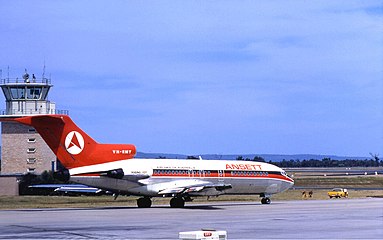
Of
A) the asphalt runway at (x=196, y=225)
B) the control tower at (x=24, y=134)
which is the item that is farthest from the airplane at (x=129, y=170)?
the control tower at (x=24, y=134)

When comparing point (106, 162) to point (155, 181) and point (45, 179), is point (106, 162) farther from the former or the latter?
point (45, 179)

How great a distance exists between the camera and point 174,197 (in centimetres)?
4447

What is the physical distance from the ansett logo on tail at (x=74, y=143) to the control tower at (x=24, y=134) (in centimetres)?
3127

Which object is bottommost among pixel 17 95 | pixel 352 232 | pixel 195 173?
pixel 352 232

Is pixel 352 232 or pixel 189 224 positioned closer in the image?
pixel 352 232

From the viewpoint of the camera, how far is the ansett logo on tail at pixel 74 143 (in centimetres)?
4081

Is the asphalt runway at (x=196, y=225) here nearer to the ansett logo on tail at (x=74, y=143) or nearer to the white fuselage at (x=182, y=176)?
the white fuselage at (x=182, y=176)

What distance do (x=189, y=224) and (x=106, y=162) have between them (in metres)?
13.1

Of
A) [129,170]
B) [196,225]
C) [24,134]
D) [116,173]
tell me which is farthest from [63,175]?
[24,134]

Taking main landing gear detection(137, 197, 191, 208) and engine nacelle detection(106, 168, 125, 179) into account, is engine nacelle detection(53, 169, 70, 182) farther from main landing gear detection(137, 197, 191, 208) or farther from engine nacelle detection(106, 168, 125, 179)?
main landing gear detection(137, 197, 191, 208)

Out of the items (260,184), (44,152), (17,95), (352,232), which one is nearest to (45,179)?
(44,152)

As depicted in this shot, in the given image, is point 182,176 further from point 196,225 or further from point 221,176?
point 196,225

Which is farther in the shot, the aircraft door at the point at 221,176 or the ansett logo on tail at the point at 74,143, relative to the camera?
the aircraft door at the point at 221,176

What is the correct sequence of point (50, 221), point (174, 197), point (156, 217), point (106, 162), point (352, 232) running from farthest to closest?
1. point (174, 197)
2. point (106, 162)
3. point (156, 217)
4. point (50, 221)
5. point (352, 232)
